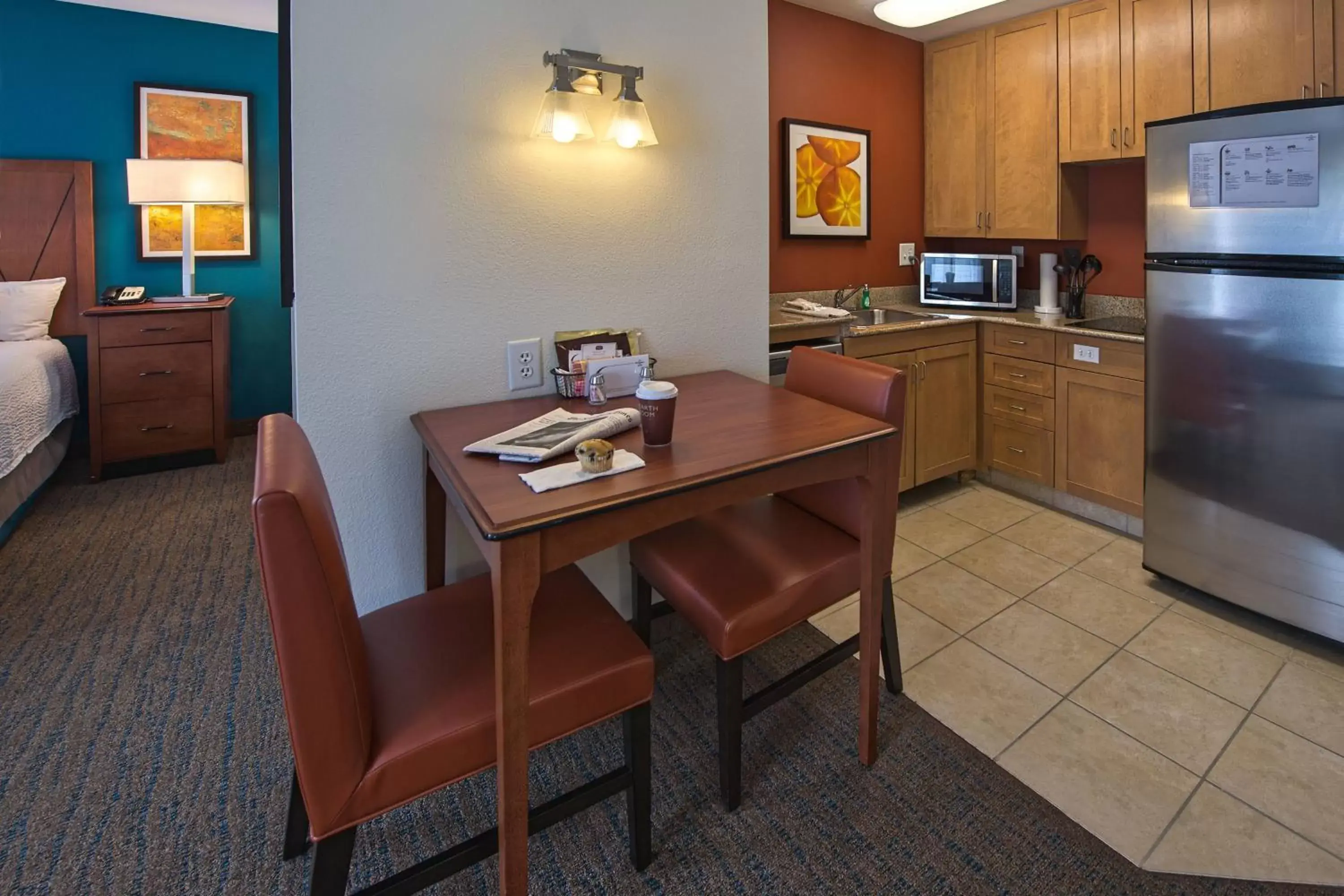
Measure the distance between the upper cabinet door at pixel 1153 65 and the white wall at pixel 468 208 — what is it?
1.90 metres

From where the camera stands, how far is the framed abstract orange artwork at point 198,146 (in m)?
4.06

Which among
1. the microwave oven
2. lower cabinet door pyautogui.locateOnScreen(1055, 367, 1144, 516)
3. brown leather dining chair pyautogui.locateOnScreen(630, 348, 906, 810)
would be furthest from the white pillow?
lower cabinet door pyautogui.locateOnScreen(1055, 367, 1144, 516)

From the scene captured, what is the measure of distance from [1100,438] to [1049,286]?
901 millimetres

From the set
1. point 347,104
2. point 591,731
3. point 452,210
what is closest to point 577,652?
point 591,731

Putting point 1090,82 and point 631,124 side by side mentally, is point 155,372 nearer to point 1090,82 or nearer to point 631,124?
point 631,124

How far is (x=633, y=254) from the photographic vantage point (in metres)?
2.02

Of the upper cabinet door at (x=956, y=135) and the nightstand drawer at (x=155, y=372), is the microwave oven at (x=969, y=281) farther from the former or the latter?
the nightstand drawer at (x=155, y=372)

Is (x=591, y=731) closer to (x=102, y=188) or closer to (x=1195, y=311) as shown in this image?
(x=1195, y=311)

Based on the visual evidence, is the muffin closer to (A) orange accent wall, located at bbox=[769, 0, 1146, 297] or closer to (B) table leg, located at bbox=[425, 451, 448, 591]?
(B) table leg, located at bbox=[425, 451, 448, 591]

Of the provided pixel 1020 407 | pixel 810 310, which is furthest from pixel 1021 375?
pixel 810 310

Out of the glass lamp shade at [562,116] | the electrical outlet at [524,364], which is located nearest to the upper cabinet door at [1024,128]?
the glass lamp shade at [562,116]

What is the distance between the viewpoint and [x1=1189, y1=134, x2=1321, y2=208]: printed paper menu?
78.6 inches

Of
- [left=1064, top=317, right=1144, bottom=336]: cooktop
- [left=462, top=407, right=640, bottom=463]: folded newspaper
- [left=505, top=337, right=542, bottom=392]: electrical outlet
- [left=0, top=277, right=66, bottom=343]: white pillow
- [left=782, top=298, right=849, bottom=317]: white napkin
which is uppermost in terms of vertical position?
[left=0, top=277, right=66, bottom=343]: white pillow

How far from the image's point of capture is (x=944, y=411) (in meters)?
3.41
